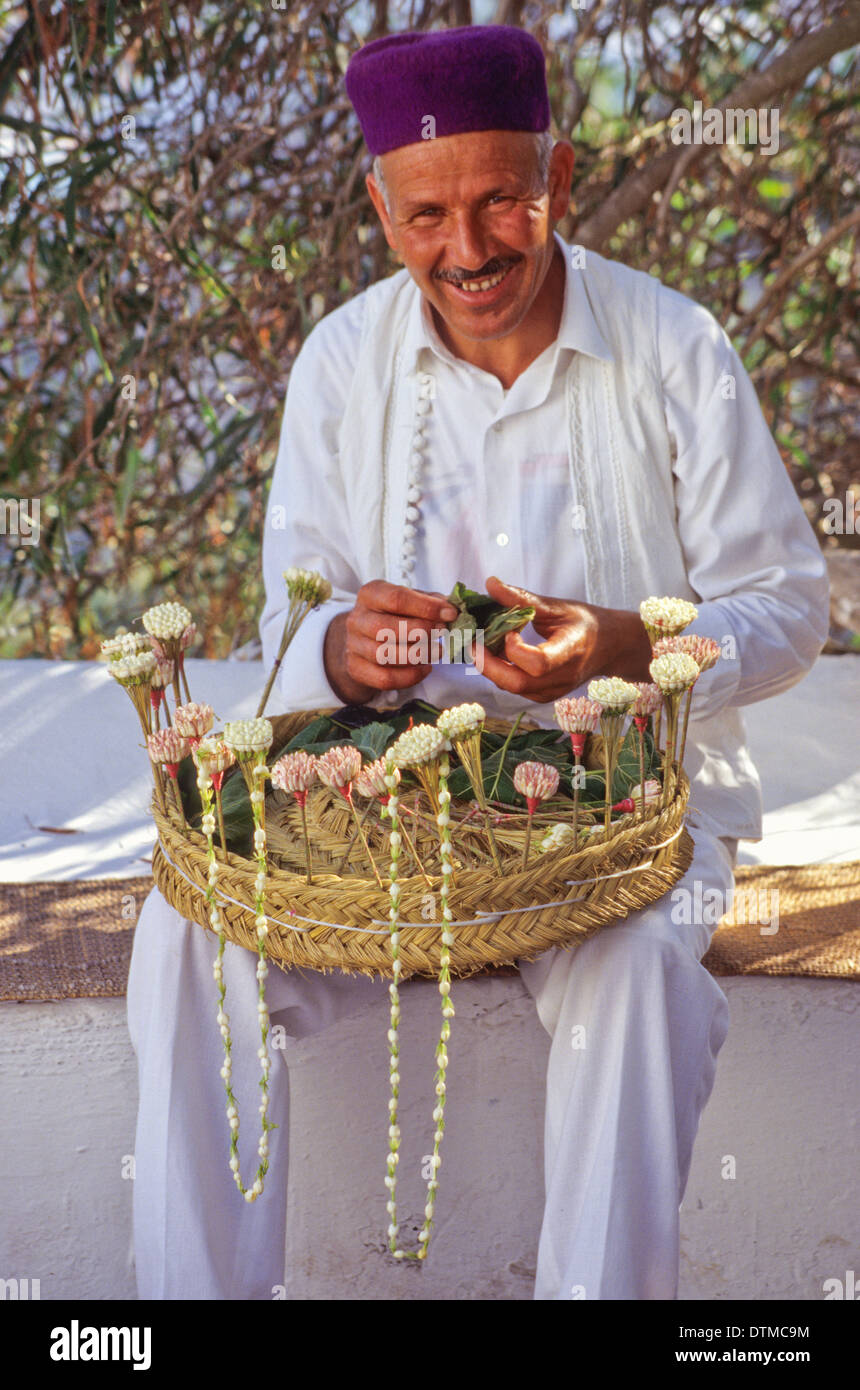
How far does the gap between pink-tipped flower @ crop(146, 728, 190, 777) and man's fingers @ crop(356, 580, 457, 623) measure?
32cm

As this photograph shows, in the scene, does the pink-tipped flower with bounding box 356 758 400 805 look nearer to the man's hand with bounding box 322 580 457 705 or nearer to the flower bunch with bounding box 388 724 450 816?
the flower bunch with bounding box 388 724 450 816

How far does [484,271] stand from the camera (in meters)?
1.79

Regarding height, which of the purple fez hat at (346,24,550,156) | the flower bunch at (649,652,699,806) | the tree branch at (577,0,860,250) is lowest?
the flower bunch at (649,652,699,806)

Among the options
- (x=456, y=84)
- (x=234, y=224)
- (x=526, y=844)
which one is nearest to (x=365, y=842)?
(x=526, y=844)

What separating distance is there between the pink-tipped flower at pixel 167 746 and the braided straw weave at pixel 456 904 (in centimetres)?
8

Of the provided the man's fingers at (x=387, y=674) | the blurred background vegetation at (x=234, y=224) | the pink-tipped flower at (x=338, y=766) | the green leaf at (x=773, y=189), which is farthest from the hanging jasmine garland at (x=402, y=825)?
the green leaf at (x=773, y=189)

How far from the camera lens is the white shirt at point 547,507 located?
6.13ft

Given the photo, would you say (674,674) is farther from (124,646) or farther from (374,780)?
(124,646)

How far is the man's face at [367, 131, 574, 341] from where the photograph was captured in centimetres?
175

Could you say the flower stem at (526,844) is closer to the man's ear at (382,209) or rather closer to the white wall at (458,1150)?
the white wall at (458,1150)

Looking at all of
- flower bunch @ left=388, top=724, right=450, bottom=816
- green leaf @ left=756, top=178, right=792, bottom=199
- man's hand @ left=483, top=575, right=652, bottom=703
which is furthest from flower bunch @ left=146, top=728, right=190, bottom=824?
green leaf @ left=756, top=178, right=792, bottom=199

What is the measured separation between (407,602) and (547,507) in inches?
17.1
